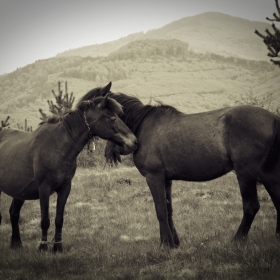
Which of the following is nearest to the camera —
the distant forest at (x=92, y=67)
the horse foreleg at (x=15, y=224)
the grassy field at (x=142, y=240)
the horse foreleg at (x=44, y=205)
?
the grassy field at (x=142, y=240)

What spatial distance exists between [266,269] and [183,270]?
3.33 feet

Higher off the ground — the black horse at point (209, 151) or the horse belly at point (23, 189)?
the black horse at point (209, 151)

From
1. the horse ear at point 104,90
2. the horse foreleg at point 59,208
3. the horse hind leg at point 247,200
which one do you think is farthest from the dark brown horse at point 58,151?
the horse hind leg at point 247,200

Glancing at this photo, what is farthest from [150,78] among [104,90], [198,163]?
[198,163]

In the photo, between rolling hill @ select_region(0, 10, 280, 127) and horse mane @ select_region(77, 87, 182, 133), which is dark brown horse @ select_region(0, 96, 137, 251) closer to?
horse mane @ select_region(77, 87, 182, 133)

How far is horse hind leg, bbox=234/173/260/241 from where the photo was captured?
15.9 feet

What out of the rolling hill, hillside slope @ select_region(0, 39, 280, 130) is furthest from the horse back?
hillside slope @ select_region(0, 39, 280, 130)

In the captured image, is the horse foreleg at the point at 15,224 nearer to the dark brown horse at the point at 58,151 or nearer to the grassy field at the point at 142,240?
the grassy field at the point at 142,240

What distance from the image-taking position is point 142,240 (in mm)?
6457

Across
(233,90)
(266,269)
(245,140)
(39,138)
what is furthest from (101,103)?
(233,90)

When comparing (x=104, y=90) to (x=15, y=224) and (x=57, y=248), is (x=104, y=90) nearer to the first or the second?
(x=57, y=248)

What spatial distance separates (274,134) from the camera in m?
4.84

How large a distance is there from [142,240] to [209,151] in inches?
101

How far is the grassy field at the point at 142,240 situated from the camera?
419 centimetres
